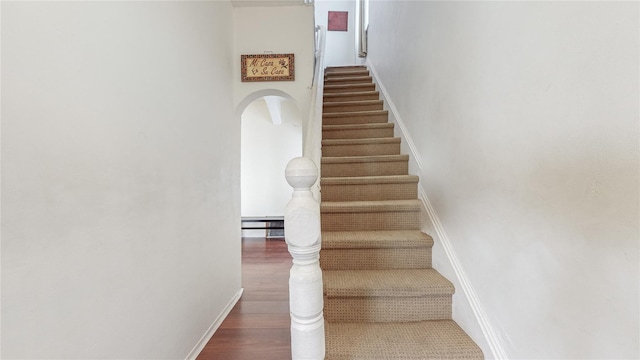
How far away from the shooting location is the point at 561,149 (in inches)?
31.5

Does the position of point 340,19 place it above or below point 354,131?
above

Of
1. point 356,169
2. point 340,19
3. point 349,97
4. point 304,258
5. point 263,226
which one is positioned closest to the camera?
point 304,258

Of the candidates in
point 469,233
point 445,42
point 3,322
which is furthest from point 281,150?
point 3,322

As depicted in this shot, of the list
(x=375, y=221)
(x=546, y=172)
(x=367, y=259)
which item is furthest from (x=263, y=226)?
(x=546, y=172)

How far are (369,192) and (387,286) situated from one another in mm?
792

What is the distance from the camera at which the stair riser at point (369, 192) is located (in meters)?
1.97

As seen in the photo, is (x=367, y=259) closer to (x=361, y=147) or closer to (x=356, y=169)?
(x=356, y=169)

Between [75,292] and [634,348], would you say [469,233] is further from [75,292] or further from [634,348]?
[75,292]

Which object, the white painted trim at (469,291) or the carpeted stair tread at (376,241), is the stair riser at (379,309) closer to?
the white painted trim at (469,291)

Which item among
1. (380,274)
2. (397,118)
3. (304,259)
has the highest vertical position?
(397,118)

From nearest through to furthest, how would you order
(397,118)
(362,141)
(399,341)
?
(399,341)
(362,141)
(397,118)

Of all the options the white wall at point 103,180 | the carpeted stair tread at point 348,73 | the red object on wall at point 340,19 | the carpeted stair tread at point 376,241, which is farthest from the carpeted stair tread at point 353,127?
the red object on wall at point 340,19

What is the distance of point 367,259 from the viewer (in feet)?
5.19

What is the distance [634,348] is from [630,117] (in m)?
0.52
